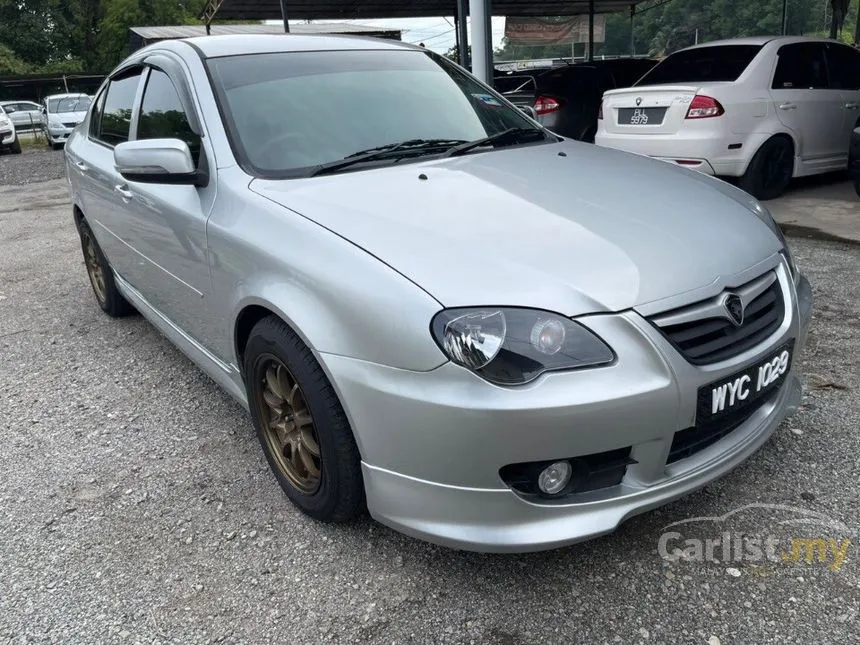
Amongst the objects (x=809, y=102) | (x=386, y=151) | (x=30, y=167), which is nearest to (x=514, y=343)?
(x=386, y=151)

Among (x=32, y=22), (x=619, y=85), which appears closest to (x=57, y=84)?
(x=32, y=22)

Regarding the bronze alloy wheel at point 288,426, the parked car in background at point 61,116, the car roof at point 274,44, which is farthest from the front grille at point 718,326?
the parked car in background at point 61,116

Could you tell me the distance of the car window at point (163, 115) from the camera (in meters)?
2.83

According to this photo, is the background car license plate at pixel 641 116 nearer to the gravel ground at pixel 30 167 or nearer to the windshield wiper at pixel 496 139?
the windshield wiper at pixel 496 139

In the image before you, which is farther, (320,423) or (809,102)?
(809,102)

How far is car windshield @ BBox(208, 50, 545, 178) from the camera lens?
2650mm

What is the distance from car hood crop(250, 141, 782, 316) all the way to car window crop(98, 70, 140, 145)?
1.58m

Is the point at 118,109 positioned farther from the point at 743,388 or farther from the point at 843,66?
the point at 843,66

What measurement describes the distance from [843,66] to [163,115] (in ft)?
22.9

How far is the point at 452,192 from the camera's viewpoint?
7.77 feet

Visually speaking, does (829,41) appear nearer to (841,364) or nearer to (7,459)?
(841,364)

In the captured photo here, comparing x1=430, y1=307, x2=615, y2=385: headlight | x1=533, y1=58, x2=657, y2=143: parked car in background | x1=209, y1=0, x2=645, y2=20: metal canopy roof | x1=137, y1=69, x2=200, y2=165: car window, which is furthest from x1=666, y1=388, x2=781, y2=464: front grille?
x1=209, y1=0, x2=645, y2=20: metal canopy roof

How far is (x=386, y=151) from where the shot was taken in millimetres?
2717

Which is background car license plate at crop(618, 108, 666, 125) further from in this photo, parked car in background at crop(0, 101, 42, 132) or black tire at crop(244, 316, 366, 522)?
parked car in background at crop(0, 101, 42, 132)
